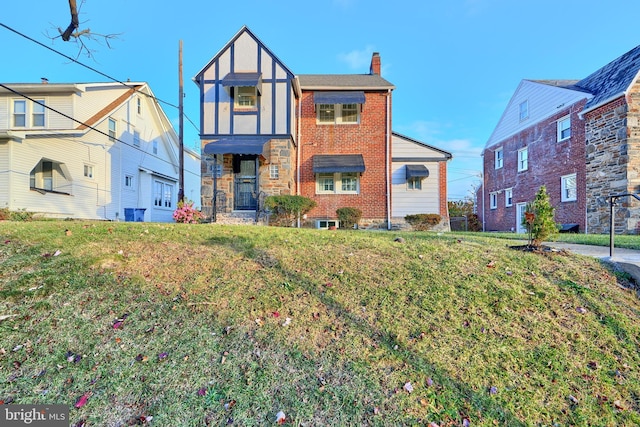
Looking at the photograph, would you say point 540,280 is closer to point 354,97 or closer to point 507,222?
point 354,97

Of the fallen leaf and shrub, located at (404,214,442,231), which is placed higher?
shrub, located at (404,214,442,231)

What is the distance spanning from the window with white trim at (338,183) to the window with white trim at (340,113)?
7.77ft

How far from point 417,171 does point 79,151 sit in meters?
15.3

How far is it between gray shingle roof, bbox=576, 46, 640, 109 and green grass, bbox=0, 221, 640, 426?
38.5 feet

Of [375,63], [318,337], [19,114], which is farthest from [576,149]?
[19,114]

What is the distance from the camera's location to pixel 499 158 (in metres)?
20.0

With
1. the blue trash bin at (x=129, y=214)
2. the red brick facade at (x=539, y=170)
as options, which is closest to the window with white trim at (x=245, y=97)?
the blue trash bin at (x=129, y=214)

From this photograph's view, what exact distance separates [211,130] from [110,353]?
1095 cm

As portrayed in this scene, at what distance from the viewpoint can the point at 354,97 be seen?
1317 cm

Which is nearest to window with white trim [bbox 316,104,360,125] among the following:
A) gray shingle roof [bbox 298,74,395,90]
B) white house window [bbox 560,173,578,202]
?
gray shingle roof [bbox 298,74,395,90]

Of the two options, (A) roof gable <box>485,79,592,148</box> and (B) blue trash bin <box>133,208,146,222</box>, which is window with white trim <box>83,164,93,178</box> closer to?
(B) blue trash bin <box>133,208,146,222</box>

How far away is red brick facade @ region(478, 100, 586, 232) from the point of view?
13734 millimetres

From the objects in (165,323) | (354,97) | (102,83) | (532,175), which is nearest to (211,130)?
(354,97)

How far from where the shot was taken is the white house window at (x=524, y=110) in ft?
57.2
